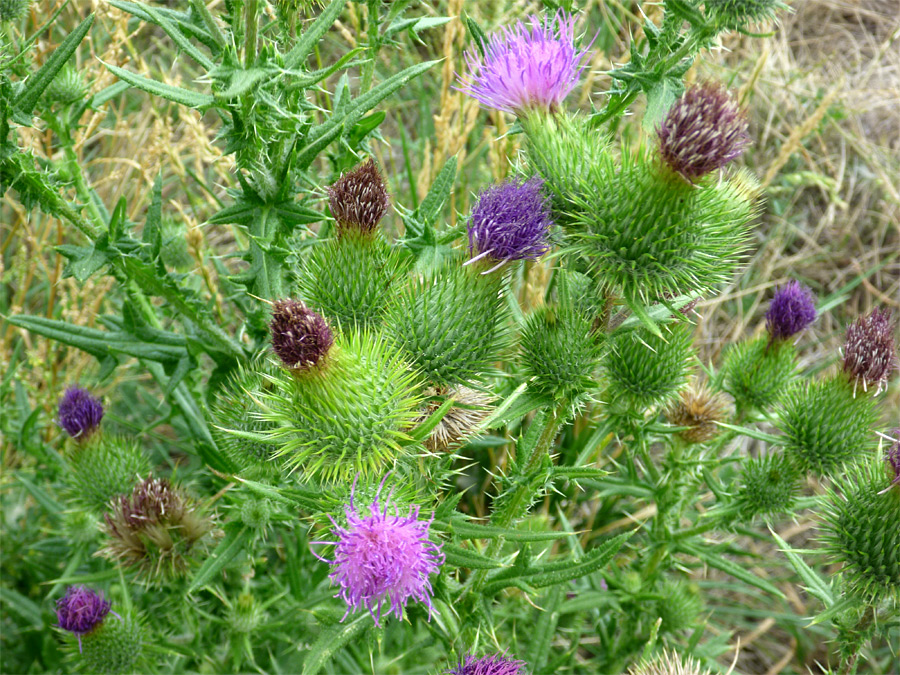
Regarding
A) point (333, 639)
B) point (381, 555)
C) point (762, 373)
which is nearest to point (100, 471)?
point (333, 639)

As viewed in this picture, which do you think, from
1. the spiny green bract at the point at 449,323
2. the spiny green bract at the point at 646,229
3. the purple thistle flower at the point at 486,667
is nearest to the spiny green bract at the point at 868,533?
the spiny green bract at the point at 646,229

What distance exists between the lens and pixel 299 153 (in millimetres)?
3113

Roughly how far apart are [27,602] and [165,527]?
57.0 inches

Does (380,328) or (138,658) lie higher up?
(380,328)

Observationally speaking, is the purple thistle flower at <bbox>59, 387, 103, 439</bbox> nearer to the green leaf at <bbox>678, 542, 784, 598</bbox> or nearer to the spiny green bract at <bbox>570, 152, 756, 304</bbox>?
the spiny green bract at <bbox>570, 152, 756, 304</bbox>

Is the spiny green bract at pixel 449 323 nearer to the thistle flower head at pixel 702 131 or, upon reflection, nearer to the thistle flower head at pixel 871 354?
the thistle flower head at pixel 702 131

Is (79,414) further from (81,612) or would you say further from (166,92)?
(166,92)

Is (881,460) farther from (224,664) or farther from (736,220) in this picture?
(224,664)

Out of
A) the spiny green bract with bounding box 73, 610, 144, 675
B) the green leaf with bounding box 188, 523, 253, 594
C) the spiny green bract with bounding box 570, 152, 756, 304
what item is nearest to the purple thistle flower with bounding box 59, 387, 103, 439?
the spiny green bract with bounding box 73, 610, 144, 675

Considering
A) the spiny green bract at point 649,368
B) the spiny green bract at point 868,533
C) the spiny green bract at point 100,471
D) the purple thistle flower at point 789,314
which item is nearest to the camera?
the spiny green bract at point 868,533

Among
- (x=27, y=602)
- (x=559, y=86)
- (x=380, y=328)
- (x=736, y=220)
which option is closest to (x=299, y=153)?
(x=380, y=328)

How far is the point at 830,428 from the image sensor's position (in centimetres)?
340

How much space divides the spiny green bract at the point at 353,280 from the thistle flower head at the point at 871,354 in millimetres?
2145

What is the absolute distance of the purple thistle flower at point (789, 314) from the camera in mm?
3760
